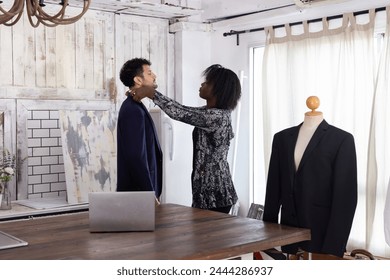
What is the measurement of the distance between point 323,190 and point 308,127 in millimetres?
362

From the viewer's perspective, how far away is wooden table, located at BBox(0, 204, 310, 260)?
2273 mm

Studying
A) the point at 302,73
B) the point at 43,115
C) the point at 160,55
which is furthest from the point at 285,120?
the point at 43,115

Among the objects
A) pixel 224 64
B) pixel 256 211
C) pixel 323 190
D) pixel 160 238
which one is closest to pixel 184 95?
pixel 224 64

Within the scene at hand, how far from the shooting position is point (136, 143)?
3.66m

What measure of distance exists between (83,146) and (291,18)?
2.13 metres

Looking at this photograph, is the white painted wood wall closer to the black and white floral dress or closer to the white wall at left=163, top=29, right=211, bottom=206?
the white wall at left=163, top=29, right=211, bottom=206

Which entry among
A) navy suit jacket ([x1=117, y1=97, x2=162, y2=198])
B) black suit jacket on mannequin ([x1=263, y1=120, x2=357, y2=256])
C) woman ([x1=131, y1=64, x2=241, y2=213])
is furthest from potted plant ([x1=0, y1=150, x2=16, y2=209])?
black suit jacket on mannequin ([x1=263, y1=120, x2=357, y2=256])

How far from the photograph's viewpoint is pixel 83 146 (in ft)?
15.9

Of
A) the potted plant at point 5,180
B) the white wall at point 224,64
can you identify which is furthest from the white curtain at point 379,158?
the potted plant at point 5,180

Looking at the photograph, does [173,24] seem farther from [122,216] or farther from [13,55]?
[122,216]

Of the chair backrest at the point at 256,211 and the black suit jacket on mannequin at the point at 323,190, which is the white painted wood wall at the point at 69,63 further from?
the black suit jacket on mannequin at the point at 323,190

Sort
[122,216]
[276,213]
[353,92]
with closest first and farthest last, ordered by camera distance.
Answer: [122,216]
[276,213]
[353,92]

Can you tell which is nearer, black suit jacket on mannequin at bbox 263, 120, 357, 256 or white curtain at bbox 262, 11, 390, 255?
black suit jacket on mannequin at bbox 263, 120, 357, 256

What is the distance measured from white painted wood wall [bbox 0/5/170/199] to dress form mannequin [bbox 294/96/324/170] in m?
2.71
